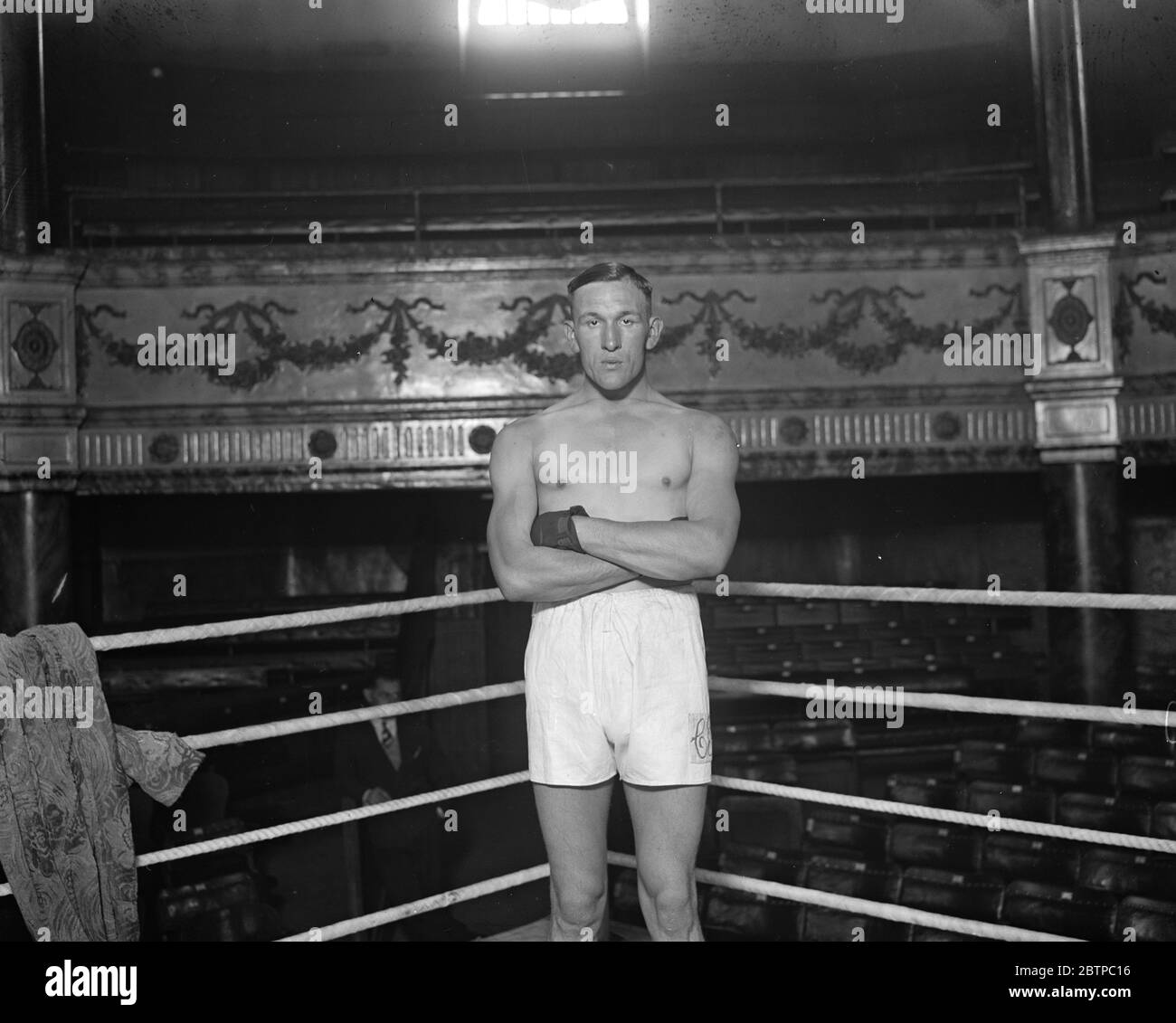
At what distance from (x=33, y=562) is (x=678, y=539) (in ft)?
19.3

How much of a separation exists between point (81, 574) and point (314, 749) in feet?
11.5

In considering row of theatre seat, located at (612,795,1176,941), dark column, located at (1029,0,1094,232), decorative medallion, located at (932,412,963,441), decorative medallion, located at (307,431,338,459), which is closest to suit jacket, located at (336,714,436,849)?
row of theatre seat, located at (612,795,1176,941)

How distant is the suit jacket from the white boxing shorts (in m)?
3.26

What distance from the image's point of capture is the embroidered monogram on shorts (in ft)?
8.75

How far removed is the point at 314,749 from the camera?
6816 mm

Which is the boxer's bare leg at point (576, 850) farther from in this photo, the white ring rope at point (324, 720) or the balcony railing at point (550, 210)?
the balcony railing at point (550, 210)

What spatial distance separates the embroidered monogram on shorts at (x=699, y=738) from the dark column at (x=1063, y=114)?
602 centimetres

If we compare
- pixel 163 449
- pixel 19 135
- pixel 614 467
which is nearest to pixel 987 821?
pixel 614 467

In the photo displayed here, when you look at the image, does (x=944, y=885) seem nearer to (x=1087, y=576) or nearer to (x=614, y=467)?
(x=1087, y=576)

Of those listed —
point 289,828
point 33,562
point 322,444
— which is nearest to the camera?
point 289,828

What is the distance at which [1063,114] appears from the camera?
300 inches

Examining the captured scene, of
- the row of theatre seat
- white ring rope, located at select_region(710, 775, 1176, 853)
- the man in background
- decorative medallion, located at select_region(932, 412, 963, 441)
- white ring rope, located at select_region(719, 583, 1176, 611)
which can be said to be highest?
decorative medallion, located at select_region(932, 412, 963, 441)

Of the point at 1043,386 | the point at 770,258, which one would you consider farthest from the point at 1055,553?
the point at 770,258

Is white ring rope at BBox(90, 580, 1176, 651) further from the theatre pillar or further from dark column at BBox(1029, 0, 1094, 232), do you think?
dark column at BBox(1029, 0, 1094, 232)
